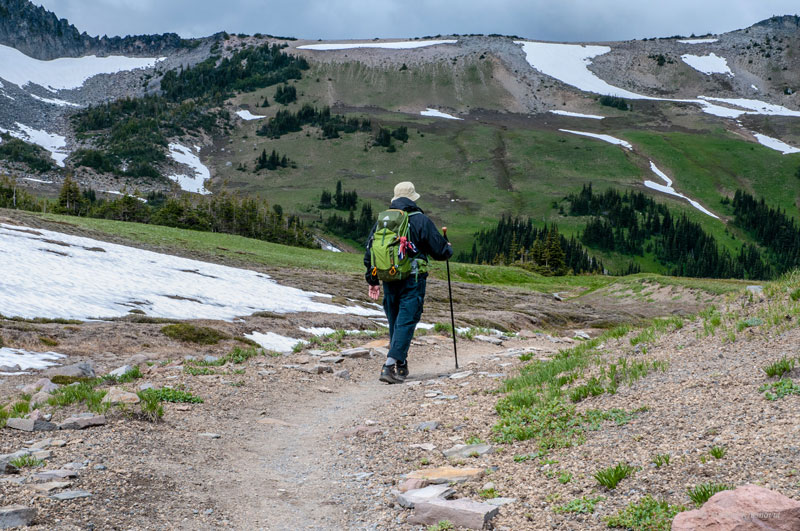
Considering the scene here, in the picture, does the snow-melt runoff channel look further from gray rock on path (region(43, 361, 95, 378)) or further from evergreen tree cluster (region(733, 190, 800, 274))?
evergreen tree cluster (region(733, 190, 800, 274))

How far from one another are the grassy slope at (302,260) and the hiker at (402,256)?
137ft

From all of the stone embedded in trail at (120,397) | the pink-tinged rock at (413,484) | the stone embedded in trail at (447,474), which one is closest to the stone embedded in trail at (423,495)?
the pink-tinged rock at (413,484)

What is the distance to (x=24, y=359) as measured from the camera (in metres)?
14.2

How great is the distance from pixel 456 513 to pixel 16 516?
12.4ft

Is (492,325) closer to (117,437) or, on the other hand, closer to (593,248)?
(117,437)

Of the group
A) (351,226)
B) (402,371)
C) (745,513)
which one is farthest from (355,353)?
(351,226)

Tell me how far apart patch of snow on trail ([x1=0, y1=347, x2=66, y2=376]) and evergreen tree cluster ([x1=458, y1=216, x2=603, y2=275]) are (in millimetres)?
116511

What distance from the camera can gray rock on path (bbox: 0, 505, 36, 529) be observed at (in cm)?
479

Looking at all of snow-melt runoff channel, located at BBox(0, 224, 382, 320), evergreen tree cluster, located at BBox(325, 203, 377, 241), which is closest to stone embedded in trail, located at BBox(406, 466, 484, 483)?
snow-melt runoff channel, located at BBox(0, 224, 382, 320)

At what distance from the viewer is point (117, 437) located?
302 inches

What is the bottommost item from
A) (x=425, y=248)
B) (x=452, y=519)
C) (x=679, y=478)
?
(x=452, y=519)

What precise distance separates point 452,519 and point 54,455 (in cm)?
488

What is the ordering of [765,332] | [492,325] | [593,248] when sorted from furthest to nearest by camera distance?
[593,248]
[492,325]
[765,332]

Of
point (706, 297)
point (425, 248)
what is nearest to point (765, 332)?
point (425, 248)
